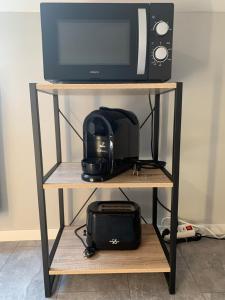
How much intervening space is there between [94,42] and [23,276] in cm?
108

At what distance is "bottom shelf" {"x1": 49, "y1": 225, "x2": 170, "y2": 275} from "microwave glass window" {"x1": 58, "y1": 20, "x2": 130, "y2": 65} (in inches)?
32.2

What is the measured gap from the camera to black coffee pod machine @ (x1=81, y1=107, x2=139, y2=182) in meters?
1.00

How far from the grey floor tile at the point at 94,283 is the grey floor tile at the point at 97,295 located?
0.06ft

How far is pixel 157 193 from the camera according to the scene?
148 centimetres

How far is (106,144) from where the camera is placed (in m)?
1.04

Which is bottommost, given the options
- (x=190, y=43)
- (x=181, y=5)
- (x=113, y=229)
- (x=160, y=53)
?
(x=113, y=229)

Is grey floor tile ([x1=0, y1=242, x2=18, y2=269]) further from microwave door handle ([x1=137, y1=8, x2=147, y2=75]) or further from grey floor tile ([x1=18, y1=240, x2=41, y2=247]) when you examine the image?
microwave door handle ([x1=137, y1=8, x2=147, y2=75])

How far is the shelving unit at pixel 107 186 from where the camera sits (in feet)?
3.03

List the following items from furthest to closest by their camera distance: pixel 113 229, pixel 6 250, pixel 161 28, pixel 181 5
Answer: pixel 6 250 < pixel 181 5 < pixel 113 229 < pixel 161 28

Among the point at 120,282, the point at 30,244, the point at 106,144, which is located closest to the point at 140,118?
the point at 106,144

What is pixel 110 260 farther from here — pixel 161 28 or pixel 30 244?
pixel 161 28

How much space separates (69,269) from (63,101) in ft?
2.69

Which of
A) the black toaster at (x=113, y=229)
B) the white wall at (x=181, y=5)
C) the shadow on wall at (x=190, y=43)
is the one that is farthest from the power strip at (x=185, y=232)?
the white wall at (x=181, y=5)

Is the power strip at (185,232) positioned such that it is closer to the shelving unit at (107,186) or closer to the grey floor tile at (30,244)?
the shelving unit at (107,186)
